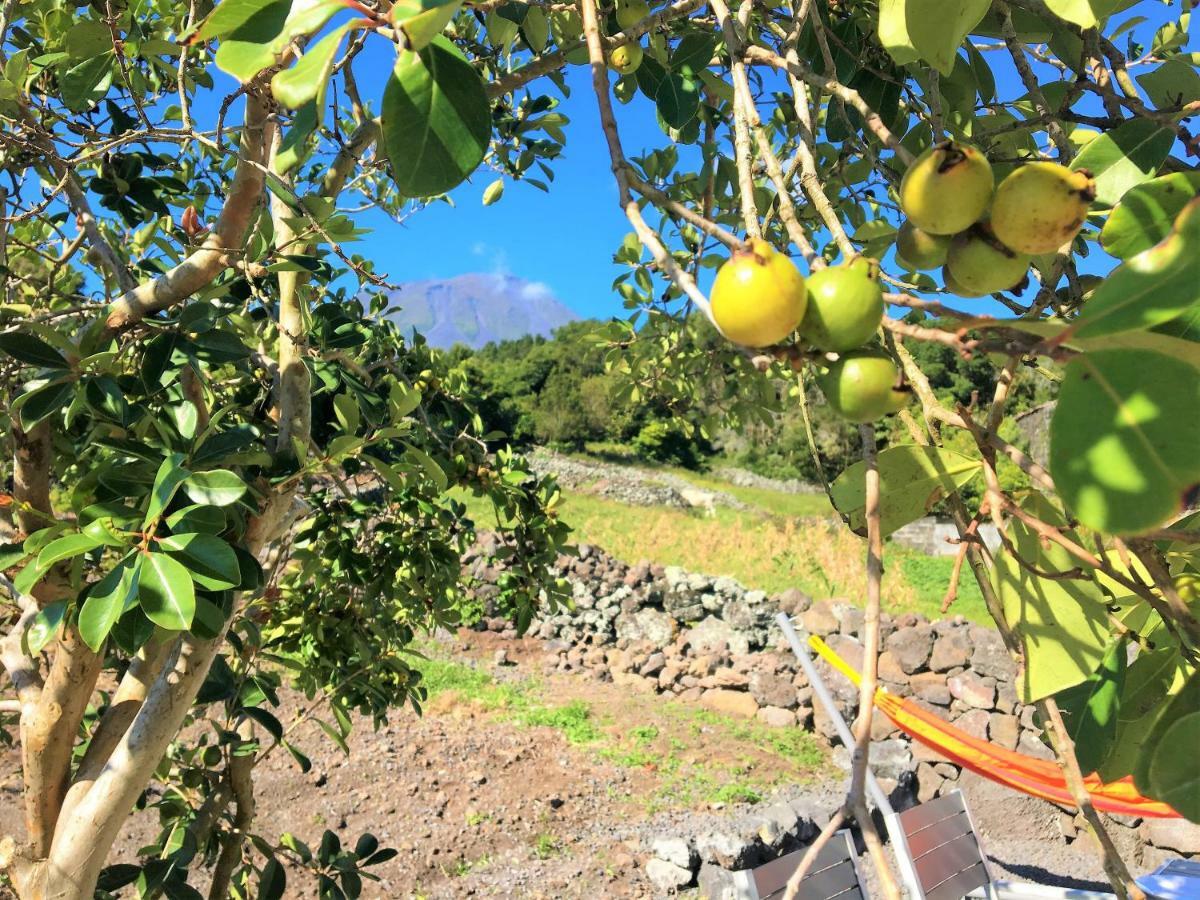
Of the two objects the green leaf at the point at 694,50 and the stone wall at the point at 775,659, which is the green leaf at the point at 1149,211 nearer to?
the green leaf at the point at 694,50

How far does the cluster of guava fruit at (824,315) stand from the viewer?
0.42 meters

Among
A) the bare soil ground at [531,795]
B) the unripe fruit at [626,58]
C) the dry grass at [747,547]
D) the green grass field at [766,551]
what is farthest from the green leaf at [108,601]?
the dry grass at [747,547]

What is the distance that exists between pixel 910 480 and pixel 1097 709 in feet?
0.83

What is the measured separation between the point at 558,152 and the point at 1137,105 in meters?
1.49

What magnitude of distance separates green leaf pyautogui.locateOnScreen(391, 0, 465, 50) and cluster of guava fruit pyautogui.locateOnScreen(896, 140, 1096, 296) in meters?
0.27

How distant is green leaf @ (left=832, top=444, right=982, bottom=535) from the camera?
0.56 metres

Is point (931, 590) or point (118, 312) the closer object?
point (118, 312)

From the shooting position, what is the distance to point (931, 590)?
28.5ft

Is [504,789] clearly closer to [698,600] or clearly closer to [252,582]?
[698,600]

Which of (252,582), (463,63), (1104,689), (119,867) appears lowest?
(119,867)

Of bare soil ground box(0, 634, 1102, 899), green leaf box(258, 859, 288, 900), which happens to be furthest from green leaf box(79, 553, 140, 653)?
bare soil ground box(0, 634, 1102, 899)

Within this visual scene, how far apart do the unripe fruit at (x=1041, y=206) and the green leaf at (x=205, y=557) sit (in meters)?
0.74

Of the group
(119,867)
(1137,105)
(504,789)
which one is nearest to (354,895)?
(119,867)

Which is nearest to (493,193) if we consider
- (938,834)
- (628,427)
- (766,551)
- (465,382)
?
(465,382)
